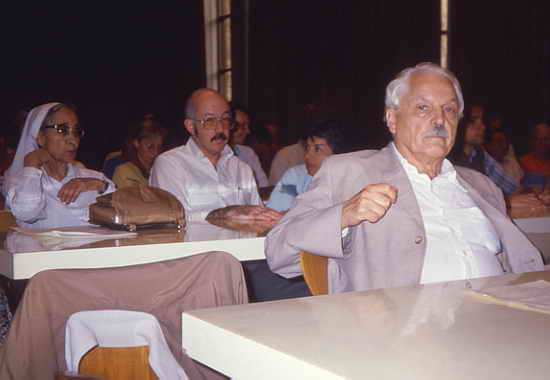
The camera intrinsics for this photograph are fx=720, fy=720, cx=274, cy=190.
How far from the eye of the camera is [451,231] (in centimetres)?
243

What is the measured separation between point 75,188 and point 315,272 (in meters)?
1.84

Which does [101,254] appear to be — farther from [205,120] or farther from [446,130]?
[205,120]

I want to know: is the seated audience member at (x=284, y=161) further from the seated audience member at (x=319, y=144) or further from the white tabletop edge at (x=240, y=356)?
the white tabletop edge at (x=240, y=356)

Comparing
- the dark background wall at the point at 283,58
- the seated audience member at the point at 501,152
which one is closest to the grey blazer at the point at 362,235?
the seated audience member at the point at 501,152

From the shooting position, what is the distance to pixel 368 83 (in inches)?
439

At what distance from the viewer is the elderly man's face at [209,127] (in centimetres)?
455

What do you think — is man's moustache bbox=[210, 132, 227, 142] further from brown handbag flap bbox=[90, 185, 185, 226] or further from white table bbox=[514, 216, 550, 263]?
white table bbox=[514, 216, 550, 263]

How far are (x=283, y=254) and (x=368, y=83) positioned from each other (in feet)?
30.5

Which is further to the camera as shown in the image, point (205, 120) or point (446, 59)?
point (446, 59)

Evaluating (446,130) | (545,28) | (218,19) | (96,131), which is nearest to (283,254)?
(446,130)

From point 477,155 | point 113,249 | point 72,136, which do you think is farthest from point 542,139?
point 113,249

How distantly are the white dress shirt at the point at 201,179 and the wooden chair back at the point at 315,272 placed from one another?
7.32 feet

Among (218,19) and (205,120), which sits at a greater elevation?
(218,19)

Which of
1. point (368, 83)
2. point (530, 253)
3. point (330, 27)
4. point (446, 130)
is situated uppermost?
point (330, 27)
